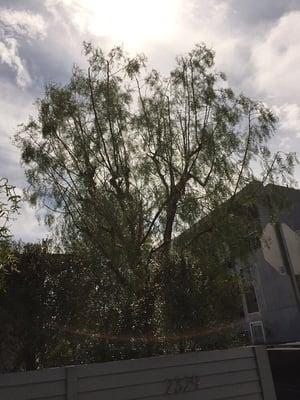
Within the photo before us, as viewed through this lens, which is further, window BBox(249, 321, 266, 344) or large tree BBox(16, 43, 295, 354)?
window BBox(249, 321, 266, 344)

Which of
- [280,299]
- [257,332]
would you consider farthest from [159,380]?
[257,332]

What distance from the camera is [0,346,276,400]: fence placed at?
5.44 meters

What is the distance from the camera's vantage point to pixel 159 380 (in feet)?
20.1

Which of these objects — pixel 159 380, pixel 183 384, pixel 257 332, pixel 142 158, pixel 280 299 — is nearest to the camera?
pixel 159 380

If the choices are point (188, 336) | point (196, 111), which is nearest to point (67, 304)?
point (188, 336)

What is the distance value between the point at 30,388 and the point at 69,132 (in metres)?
6.72

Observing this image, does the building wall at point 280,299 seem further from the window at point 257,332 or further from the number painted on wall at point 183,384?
the number painted on wall at point 183,384

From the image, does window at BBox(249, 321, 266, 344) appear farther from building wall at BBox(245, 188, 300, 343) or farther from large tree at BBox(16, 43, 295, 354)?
large tree at BBox(16, 43, 295, 354)

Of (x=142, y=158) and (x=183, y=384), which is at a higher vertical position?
(x=142, y=158)

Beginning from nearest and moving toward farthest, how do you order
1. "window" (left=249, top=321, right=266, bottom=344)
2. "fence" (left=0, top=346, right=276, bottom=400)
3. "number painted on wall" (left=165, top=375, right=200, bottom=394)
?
"fence" (left=0, top=346, right=276, bottom=400)
"number painted on wall" (left=165, top=375, right=200, bottom=394)
"window" (left=249, top=321, right=266, bottom=344)

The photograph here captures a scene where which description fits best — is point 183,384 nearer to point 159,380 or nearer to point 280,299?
point 159,380

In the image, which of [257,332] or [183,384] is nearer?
[183,384]

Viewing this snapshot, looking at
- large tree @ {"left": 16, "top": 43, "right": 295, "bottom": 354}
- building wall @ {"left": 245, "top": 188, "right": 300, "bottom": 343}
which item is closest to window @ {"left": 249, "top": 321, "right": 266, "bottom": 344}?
building wall @ {"left": 245, "top": 188, "right": 300, "bottom": 343}

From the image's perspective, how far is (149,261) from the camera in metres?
8.29
